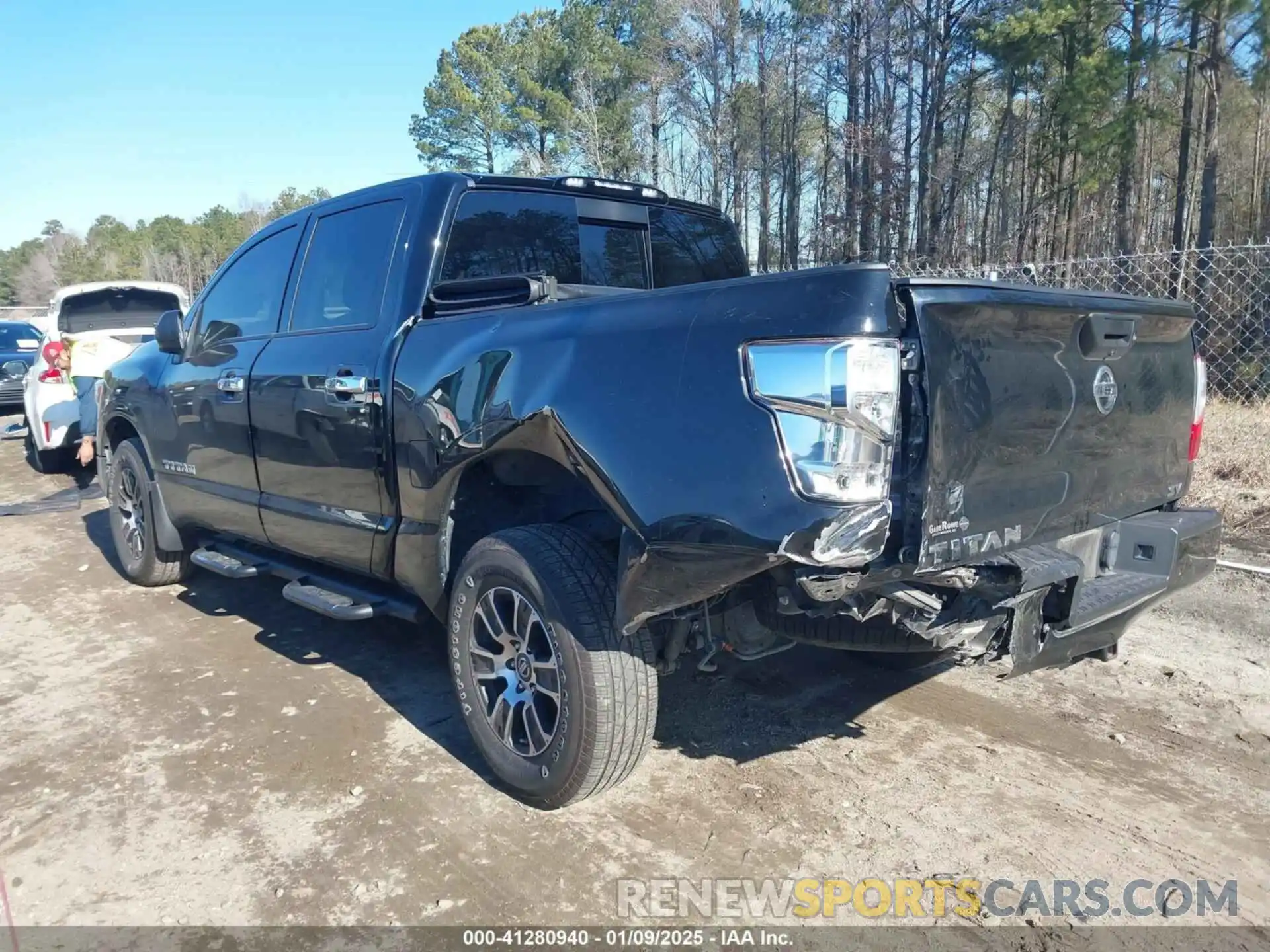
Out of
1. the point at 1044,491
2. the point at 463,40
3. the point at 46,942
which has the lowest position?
the point at 46,942

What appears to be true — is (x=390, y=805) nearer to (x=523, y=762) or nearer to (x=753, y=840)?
(x=523, y=762)

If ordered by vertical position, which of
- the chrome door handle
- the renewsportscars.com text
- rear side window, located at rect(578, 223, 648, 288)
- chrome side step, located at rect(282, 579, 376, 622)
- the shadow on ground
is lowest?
the renewsportscars.com text

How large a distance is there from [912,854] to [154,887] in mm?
2176

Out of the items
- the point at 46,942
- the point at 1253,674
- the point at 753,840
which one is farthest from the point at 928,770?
the point at 46,942

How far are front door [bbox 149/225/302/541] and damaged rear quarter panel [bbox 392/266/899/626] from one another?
1640mm

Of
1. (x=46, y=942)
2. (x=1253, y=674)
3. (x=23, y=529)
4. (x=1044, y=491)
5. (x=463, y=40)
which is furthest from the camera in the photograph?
(x=463, y=40)

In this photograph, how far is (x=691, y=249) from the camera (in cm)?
441

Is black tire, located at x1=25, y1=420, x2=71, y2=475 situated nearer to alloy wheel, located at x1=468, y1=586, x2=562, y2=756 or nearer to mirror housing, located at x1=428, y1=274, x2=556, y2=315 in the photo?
mirror housing, located at x1=428, y1=274, x2=556, y2=315

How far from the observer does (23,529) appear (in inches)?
287

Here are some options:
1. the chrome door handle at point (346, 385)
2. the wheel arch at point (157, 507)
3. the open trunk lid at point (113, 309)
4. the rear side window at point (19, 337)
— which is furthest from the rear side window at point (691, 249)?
the rear side window at point (19, 337)

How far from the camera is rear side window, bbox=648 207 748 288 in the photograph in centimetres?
423

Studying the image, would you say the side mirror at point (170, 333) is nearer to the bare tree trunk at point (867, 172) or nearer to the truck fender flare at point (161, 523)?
the truck fender flare at point (161, 523)

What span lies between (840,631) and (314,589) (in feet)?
7.60

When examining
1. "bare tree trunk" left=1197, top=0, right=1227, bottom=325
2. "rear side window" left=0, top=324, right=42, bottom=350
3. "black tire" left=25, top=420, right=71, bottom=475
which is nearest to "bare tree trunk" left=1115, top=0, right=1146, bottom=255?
"bare tree trunk" left=1197, top=0, right=1227, bottom=325
